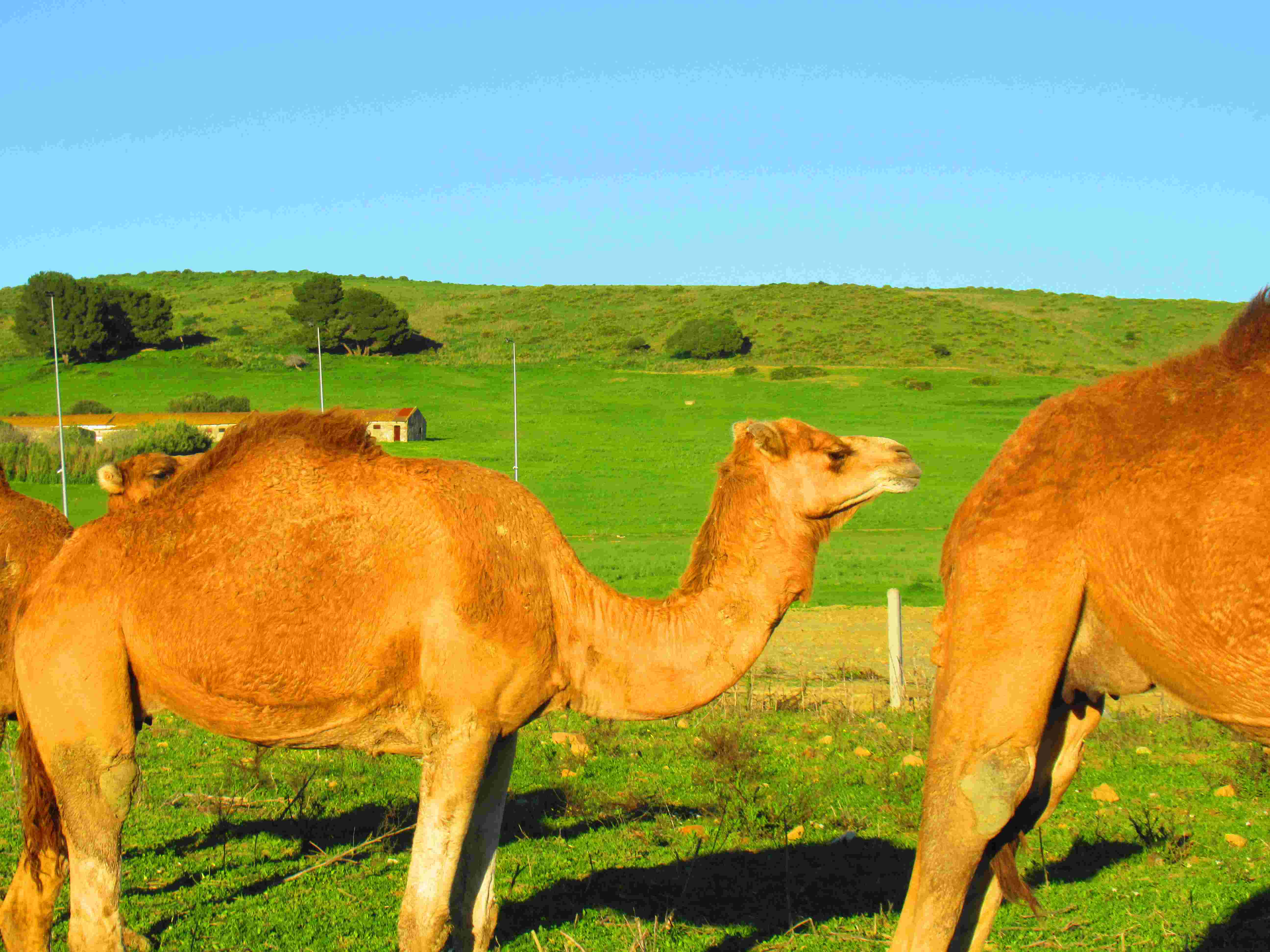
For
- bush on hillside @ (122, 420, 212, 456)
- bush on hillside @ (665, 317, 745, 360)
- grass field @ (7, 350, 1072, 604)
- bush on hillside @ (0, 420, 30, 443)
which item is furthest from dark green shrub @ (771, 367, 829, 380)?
bush on hillside @ (0, 420, 30, 443)

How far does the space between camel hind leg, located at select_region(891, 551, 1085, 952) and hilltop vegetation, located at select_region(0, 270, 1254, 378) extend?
82549mm

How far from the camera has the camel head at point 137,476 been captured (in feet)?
18.5

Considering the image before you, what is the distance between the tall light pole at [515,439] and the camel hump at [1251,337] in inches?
1233

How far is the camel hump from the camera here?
3.74 meters

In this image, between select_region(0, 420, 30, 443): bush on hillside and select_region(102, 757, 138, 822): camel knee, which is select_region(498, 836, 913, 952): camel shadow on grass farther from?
select_region(0, 420, 30, 443): bush on hillside

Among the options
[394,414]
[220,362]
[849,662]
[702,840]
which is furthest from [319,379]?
[702,840]

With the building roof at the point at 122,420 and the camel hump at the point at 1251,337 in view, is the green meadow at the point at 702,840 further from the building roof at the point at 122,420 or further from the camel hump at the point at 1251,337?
the building roof at the point at 122,420

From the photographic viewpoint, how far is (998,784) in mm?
3850

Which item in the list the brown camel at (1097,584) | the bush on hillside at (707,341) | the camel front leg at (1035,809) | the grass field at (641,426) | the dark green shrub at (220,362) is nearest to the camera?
the brown camel at (1097,584)

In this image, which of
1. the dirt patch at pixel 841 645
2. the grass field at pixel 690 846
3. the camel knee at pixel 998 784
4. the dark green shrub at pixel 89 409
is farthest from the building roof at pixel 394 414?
the camel knee at pixel 998 784

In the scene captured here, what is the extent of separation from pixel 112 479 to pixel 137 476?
0.40 ft

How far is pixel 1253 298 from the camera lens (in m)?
3.87

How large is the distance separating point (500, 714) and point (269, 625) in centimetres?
105

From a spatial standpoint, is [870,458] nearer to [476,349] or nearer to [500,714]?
[500,714]
